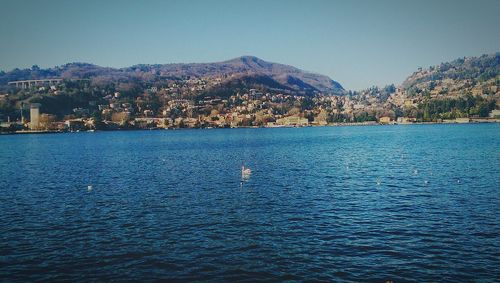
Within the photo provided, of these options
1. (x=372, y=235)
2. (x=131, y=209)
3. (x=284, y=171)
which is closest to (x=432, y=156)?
(x=284, y=171)

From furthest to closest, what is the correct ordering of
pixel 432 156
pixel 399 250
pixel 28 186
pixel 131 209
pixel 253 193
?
pixel 432 156 < pixel 28 186 < pixel 253 193 < pixel 131 209 < pixel 399 250

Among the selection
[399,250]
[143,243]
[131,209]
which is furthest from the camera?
[131,209]

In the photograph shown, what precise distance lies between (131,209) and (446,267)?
2397cm

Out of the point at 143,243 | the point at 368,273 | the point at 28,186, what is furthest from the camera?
the point at 28,186

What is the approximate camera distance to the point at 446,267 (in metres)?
19.7

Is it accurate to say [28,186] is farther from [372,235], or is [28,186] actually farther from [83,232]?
[372,235]

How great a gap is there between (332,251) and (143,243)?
1145 cm

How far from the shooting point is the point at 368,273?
62.1ft

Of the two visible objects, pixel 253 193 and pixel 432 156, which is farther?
pixel 432 156

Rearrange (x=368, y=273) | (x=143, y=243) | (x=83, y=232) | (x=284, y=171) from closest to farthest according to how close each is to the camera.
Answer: (x=368, y=273), (x=143, y=243), (x=83, y=232), (x=284, y=171)

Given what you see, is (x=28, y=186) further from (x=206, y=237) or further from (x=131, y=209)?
(x=206, y=237)

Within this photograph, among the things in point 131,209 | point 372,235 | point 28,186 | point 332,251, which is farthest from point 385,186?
point 28,186

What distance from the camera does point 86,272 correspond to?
19.9 metres

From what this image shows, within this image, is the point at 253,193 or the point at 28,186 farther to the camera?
the point at 28,186
